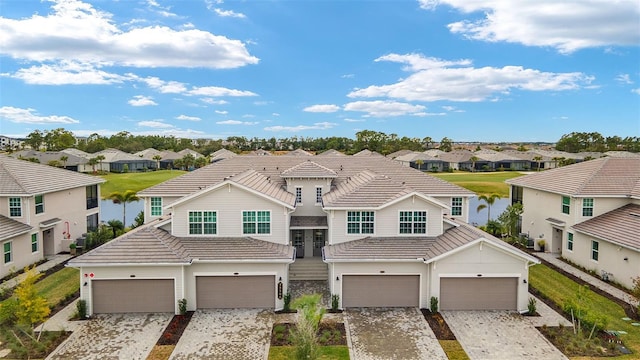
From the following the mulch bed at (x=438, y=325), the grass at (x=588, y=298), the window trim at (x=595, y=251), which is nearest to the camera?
the grass at (x=588, y=298)

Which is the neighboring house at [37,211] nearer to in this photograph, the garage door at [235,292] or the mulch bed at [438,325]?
the garage door at [235,292]

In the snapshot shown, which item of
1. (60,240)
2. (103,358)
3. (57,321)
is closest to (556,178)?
(103,358)

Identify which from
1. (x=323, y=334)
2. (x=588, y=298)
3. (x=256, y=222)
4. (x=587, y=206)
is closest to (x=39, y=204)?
(x=256, y=222)

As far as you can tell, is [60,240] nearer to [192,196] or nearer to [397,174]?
[192,196]

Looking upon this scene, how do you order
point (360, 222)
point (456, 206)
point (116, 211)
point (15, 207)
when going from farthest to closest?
point (116, 211) < point (456, 206) < point (15, 207) < point (360, 222)

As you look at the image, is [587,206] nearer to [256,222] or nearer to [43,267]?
[256,222]

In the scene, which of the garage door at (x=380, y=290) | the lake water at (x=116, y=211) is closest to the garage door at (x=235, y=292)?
the garage door at (x=380, y=290)

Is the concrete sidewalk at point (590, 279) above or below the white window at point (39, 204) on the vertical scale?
below
